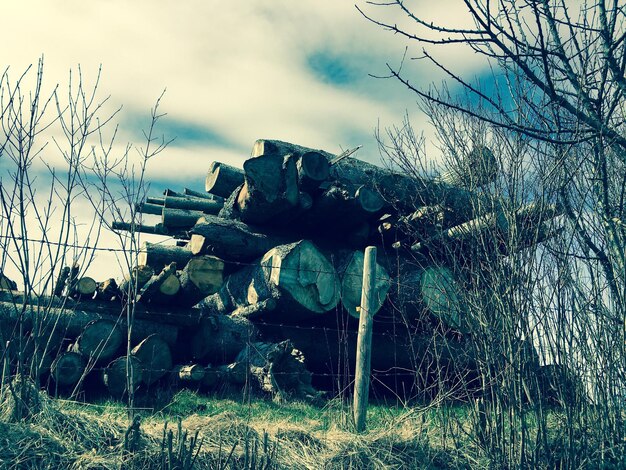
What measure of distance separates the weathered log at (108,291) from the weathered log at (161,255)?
2.99 feet

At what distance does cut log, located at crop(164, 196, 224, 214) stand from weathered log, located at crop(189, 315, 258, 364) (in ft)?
7.69

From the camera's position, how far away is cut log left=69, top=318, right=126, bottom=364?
18.6ft

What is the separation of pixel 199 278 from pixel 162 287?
37 centimetres

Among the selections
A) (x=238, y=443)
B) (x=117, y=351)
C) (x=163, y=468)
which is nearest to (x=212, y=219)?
(x=117, y=351)

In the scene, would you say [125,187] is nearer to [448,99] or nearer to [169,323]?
[169,323]

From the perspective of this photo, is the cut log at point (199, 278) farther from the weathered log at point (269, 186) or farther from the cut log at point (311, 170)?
the cut log at point (311, 170)

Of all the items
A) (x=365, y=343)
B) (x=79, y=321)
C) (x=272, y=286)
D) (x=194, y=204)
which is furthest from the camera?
(x=194, y=204)

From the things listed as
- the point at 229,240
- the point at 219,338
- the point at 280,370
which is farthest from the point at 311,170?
the point at 280,370

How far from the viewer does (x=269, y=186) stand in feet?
21.7

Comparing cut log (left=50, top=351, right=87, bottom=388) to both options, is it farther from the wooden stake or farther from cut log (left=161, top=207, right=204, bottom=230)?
cut log (left=161, top=207, right=204, bottom=230)

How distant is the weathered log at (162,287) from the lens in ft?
19.6

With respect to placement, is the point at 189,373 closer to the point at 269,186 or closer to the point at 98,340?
the point at 98,340

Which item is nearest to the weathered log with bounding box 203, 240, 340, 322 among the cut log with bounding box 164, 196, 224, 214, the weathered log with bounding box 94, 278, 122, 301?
the weathered log with bounding box 94, 278, 122, 301

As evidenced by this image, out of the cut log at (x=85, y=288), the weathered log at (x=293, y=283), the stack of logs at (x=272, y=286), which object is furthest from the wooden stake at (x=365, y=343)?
the cut log at (x=85, y=288)
